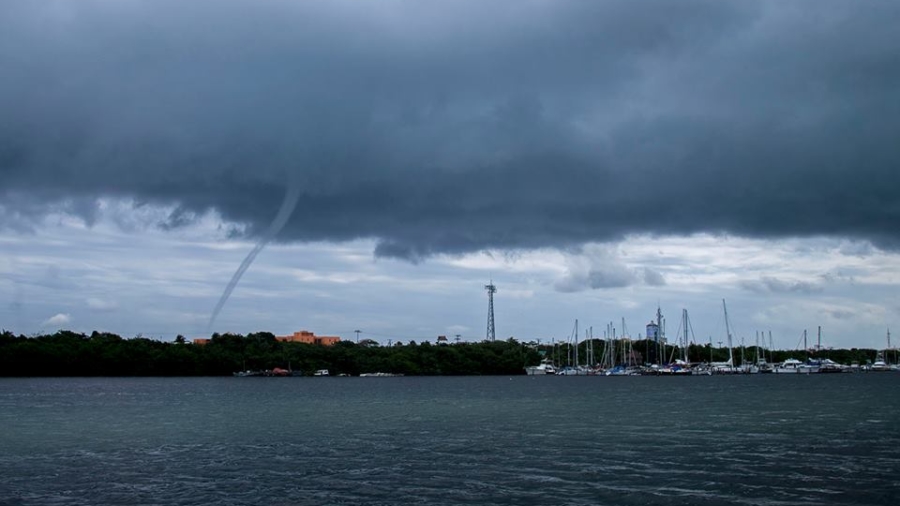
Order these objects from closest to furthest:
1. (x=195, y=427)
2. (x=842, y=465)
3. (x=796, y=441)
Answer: (x=842, y=465), (x=796, y=441), (x=195, y=427)

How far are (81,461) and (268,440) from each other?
17.2m

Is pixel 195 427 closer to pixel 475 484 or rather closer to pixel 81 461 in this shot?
pixel 81 461

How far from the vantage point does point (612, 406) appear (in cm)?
11569

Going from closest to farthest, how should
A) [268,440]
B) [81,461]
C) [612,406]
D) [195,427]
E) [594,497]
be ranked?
[594,497], [81,461], [268,440], [195,427], [612,406]

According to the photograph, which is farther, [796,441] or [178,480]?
[796,441]

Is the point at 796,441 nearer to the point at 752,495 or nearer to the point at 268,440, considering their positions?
the point at 752,495

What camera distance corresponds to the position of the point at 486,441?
66688mm

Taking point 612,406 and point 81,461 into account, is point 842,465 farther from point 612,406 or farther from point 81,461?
point 612,406

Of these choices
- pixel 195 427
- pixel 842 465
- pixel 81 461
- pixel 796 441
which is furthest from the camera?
pixel 195 427

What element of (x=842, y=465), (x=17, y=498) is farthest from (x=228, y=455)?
(x=842, y=465)

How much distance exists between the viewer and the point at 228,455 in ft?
194

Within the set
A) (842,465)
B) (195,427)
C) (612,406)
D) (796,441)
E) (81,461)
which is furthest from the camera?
(612,406)

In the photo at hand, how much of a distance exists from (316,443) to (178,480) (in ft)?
67.1

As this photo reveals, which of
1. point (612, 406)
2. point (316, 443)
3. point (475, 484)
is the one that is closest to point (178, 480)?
point (475, 484)
